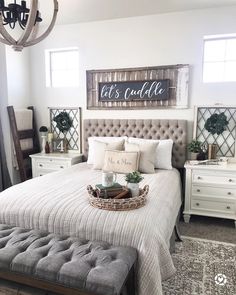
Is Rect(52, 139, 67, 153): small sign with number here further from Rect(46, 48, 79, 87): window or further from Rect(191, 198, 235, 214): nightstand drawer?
Rect(191, 198, 235, 214): nightstand drawer

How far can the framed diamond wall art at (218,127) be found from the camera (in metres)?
3.47

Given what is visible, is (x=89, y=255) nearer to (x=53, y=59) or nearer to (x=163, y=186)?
(x=163, y=186)

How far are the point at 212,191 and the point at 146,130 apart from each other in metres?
1.25

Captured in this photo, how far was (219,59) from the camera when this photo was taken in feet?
11.9

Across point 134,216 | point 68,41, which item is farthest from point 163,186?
point 68,41

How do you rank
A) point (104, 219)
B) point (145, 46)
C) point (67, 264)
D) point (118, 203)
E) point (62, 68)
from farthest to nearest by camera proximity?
point (62, 68)
point (145, 46)
point (118, 203)
point (104, 219)
point (67, 264)

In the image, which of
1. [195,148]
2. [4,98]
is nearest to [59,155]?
[4,98]

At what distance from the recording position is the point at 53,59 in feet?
14.7

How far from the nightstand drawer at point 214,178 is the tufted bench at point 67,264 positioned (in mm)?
1816

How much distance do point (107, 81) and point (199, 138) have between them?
161cm

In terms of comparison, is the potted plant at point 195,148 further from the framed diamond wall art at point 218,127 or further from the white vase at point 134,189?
the white vase at point 134,189

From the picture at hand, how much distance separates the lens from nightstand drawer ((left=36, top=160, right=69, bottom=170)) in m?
4.00

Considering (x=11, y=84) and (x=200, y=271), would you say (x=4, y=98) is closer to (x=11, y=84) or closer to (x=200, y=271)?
(x=11, y=84)

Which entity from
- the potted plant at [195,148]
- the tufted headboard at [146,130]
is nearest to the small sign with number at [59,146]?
the tufted headboard at [146,130]
